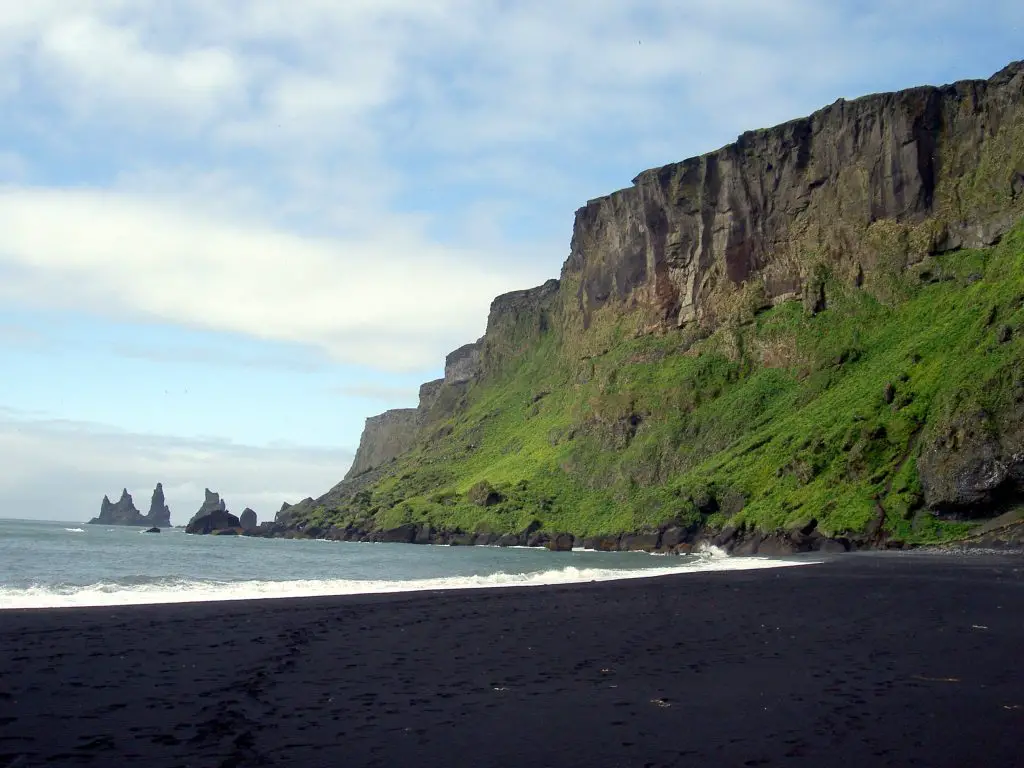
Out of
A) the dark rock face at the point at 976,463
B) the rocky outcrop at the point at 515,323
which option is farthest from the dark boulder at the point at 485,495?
the dark rock face at the point at 976,463

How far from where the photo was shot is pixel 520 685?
48.7 ft

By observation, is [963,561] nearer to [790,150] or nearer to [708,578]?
[708,578]

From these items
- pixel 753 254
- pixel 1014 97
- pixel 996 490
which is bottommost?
pixel 996 490

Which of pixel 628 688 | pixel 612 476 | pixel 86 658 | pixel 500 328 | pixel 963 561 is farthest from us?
pixel 500 328

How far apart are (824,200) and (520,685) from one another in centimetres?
11075

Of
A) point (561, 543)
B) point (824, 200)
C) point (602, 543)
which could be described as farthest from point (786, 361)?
point (561, 543)

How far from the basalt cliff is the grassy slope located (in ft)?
0.99

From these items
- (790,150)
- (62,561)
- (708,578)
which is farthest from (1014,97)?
(62,561)

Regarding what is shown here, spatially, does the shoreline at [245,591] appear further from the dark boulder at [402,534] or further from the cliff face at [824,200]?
the dark boulder at [402,534]

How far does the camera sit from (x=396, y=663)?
16719 mm

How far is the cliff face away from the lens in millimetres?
97312

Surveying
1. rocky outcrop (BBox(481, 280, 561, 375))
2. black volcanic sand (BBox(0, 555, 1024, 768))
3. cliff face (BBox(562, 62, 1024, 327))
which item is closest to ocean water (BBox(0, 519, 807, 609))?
black volcanic sand (BBox(0, 555, 1024, 768))

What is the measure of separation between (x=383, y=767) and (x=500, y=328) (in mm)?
182387

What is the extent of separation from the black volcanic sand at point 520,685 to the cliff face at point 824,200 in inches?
3367
